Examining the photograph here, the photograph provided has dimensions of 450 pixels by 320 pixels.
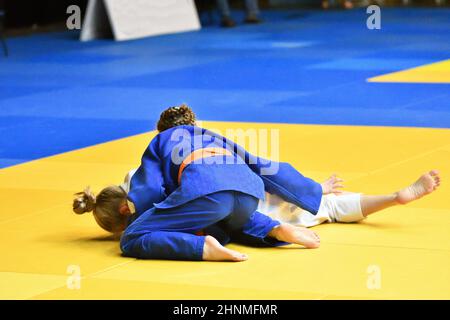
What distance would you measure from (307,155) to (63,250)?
2.89 m

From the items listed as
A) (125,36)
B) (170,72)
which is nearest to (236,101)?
(170,72)

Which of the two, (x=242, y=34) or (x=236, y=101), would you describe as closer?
(x=236, y=101)

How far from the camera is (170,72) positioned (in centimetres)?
1372

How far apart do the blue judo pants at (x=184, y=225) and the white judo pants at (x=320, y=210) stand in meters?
0.32

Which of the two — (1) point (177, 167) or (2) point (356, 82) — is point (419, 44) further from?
(1) point (177, 167)

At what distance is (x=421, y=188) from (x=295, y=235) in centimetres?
85

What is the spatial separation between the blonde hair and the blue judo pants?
10.1 inches

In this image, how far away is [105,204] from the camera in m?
5.66

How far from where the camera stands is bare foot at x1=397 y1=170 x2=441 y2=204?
18.6 feet

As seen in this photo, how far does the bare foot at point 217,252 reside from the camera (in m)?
5.23

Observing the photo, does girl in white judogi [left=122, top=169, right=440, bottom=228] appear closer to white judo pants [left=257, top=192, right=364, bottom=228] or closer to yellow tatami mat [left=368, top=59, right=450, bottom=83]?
white judo pants [left=257, top=192, right=364, bottom=228]
